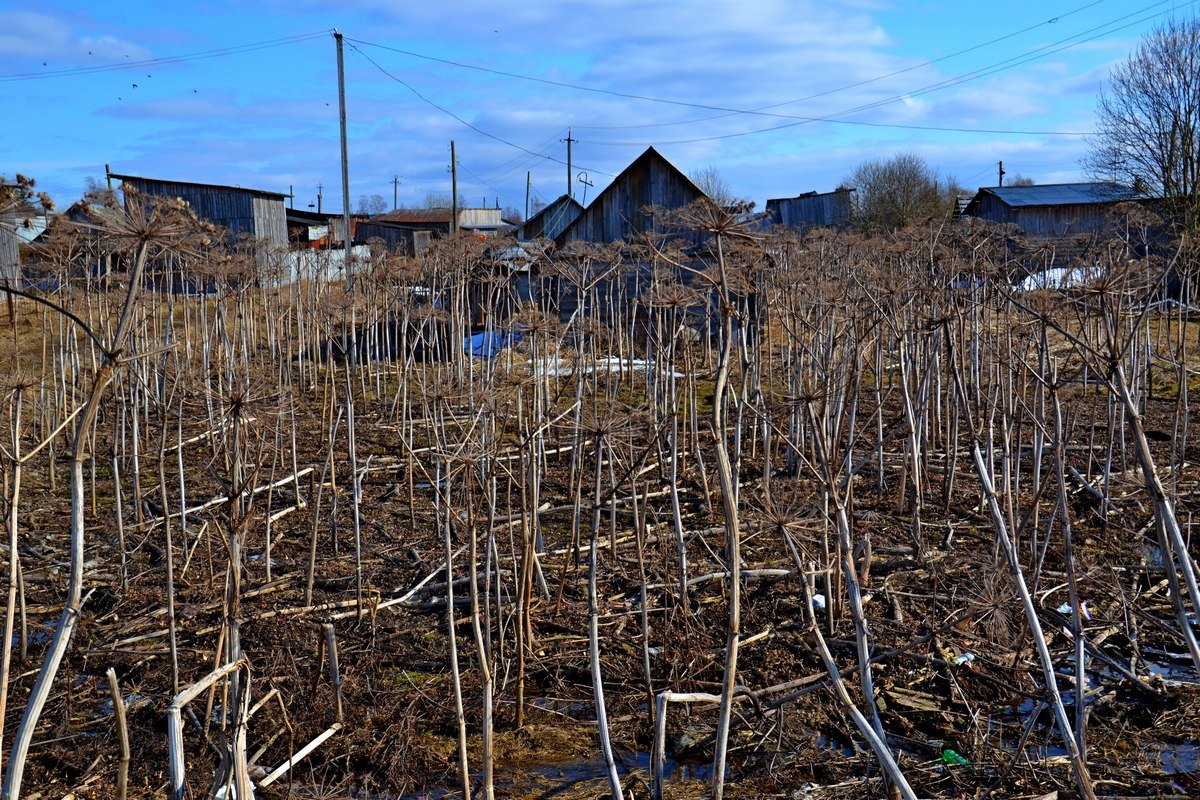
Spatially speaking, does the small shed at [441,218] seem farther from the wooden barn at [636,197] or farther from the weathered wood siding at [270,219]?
the wooden barn at [636,197]

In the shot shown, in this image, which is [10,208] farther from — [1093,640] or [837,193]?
[837,193]

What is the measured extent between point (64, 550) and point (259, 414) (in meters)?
4.78

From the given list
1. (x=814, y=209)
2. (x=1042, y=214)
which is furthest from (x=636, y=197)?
(x=814, y=209)

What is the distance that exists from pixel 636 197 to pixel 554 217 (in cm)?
1350

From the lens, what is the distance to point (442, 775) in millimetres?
4574

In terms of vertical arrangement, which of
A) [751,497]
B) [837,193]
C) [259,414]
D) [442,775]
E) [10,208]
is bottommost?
[442,775]

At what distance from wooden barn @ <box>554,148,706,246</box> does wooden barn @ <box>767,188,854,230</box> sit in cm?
1856

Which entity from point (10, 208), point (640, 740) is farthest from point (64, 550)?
point (10, 208)

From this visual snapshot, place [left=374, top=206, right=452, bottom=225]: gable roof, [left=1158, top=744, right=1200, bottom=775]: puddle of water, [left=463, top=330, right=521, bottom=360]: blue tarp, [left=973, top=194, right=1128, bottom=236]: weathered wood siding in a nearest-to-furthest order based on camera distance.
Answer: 1. [left=1158, top=744, right=1200, bottom=775]: puddle of water
2. [left=463, top=330, right=521, bottom=360]: blue tarp
3. [left=973, top=194, right=1128, bottom=236]: weathered wood siding
4. [left=374, top=206, right=452, bottom=225]: gable roof

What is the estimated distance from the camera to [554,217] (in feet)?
117

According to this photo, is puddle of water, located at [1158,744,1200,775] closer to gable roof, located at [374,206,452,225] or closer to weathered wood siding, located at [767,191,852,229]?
weathered wood siding, located at [767,191,852,229]

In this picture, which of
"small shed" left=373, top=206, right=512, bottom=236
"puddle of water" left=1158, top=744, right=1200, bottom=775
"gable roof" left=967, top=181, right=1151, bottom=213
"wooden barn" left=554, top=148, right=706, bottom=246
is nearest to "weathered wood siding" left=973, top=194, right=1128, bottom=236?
"gable roof" left=967, top=181, right=1151, bottom=213

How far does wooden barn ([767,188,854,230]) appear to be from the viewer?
40.5 meters

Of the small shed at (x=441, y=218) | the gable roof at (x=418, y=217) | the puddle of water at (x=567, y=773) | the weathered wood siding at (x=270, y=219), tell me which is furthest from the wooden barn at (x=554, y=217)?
the puddle of water at (x=567, y=773)
